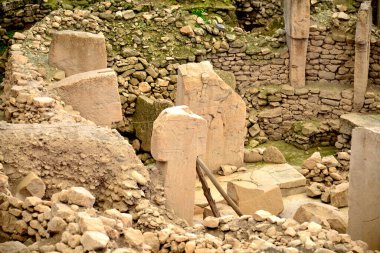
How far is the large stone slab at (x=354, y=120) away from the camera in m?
13.6

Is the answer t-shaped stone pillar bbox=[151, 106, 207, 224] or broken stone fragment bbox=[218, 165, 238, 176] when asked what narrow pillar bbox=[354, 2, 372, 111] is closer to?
broken stone fragment bbox=[218, 165, 238, 176]

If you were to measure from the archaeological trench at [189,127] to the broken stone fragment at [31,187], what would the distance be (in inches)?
0.5

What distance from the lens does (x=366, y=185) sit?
7648 millimetres

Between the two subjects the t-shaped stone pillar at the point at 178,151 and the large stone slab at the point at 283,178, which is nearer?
the t-shaped stone pillar at the point at 178,151

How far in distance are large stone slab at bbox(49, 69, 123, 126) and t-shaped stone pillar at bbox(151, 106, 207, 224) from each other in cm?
173

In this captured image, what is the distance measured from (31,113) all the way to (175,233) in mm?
3442

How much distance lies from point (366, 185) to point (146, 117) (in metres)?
5.41

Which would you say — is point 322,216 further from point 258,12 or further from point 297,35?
point 258,12

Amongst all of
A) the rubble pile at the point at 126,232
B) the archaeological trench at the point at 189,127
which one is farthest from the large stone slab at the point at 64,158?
the rubble pile at the point at 126,232

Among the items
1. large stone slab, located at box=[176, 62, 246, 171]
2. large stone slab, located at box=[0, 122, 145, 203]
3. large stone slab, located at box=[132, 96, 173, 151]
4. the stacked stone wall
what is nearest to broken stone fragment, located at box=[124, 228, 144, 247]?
large stone slab, located at box=[0, 122, 145, 203]

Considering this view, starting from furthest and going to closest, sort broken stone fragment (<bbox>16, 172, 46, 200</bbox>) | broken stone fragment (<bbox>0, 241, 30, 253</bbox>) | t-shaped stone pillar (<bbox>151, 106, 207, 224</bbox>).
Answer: t-shaped stone pillar (<bbox>151, 106, 207, 224</bbox>)
broken stone fragment (<bbox>16, 172, 46, 200</bbox>)
broken stone fragment (<bbox>0, 241, 30, 253</bbox>)

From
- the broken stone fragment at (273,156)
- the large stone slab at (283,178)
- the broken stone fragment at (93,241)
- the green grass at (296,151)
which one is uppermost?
the broken stone fragment at (93,241)

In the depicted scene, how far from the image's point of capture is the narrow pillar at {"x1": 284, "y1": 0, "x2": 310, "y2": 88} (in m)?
14.2

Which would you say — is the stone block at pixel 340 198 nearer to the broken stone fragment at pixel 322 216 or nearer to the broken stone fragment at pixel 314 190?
the broken stone fragment at pixel 314 190
